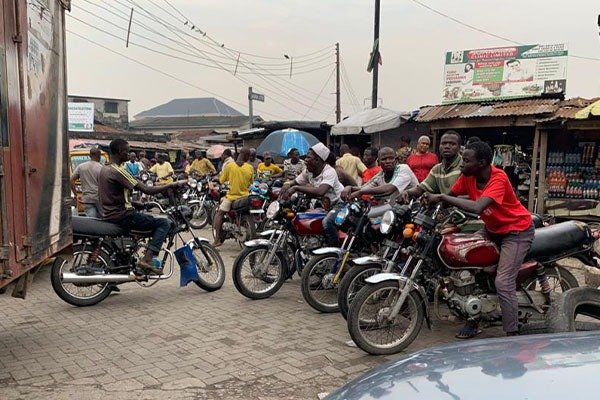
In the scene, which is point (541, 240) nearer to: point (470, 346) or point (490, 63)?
point (470, 346)

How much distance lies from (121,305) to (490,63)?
11367mm

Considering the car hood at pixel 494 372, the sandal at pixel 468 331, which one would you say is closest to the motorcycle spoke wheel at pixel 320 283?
the sandal at pixel 468 331

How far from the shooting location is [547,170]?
1121 cm

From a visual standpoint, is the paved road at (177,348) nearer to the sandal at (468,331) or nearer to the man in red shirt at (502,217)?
the sandal at (468,331)

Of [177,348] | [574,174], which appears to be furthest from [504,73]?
[177,348]

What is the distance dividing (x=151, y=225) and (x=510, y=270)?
3.87 m

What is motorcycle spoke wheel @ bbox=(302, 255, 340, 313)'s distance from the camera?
5626mm

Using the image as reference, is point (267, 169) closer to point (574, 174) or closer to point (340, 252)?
point (574, 174)

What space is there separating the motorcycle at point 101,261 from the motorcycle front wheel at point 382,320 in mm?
2619

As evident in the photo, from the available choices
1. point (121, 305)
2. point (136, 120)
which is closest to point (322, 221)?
point (121, 305)

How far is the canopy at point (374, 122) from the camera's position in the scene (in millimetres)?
13812

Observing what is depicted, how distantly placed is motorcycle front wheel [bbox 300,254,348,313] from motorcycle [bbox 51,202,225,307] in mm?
1487

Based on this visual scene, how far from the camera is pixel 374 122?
1391cm

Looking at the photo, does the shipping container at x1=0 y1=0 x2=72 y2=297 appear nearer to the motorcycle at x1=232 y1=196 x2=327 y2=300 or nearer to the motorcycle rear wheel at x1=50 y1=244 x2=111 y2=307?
the motorcycle rear wheel at x1=50 y1=244 x2=111 y2=307
